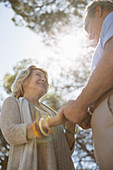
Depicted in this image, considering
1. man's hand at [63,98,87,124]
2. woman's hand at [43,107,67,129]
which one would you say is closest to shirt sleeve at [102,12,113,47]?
man's hand at [63,98,87,124]

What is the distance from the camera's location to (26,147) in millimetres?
1810

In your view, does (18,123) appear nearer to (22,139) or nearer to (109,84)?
(22,139)

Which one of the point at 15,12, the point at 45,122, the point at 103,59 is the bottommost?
the point at 45,122

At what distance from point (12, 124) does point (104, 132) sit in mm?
807

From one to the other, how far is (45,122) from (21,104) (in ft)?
1.77

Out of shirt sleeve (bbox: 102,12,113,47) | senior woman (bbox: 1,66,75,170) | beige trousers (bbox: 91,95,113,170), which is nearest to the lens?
beige trousers (bbox: 91,95,113,170)

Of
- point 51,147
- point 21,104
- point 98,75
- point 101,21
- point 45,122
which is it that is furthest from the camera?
point 21,104

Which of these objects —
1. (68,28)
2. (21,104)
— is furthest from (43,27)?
(21,104)

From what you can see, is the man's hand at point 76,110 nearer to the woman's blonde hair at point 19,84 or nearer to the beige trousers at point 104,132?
the beige trousers at point 104,132

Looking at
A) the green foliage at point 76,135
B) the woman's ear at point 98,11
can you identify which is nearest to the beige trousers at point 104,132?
the woman's ear at point 98,11

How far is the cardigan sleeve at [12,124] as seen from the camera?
1775 millimetres

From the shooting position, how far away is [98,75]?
53.8 inches

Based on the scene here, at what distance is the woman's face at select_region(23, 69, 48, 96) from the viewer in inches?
A: 94.4

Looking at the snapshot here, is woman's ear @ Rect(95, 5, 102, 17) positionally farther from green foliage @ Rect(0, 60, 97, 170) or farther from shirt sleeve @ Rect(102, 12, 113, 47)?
green foliage @ Rect(0, 60, 97, 170)
